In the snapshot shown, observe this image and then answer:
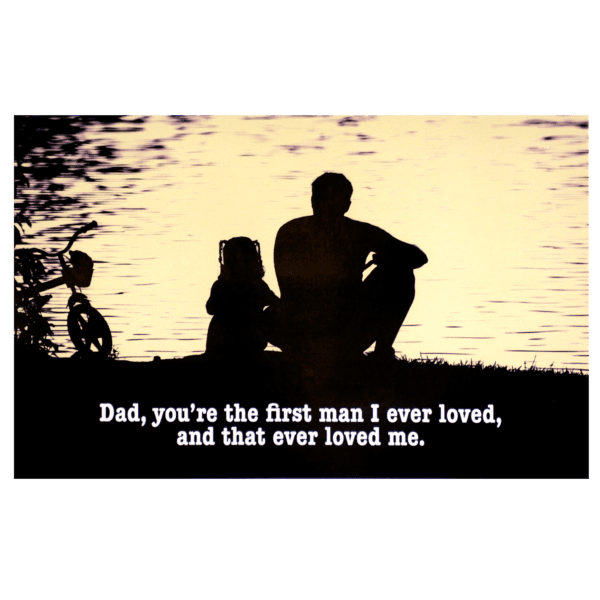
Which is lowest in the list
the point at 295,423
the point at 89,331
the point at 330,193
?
the point at 295,423

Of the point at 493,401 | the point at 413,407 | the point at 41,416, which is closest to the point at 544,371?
the point at 493,401

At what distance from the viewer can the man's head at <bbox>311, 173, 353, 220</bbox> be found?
621 centimetres

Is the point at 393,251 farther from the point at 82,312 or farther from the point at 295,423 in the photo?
the point at 82,312

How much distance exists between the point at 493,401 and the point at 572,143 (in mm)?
1517

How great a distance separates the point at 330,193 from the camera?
623cm

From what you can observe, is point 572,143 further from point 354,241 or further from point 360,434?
point 360,434

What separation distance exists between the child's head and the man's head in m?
0.41

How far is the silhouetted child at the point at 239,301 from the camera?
20.5 ft

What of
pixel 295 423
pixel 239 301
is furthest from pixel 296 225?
pixel 295 423

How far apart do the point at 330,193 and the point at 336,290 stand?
542mm

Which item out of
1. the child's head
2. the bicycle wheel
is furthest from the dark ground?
the child's head

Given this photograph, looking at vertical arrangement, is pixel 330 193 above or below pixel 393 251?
above

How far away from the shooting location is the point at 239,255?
6.23 meters

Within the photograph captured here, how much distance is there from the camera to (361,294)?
6277 millimetres
